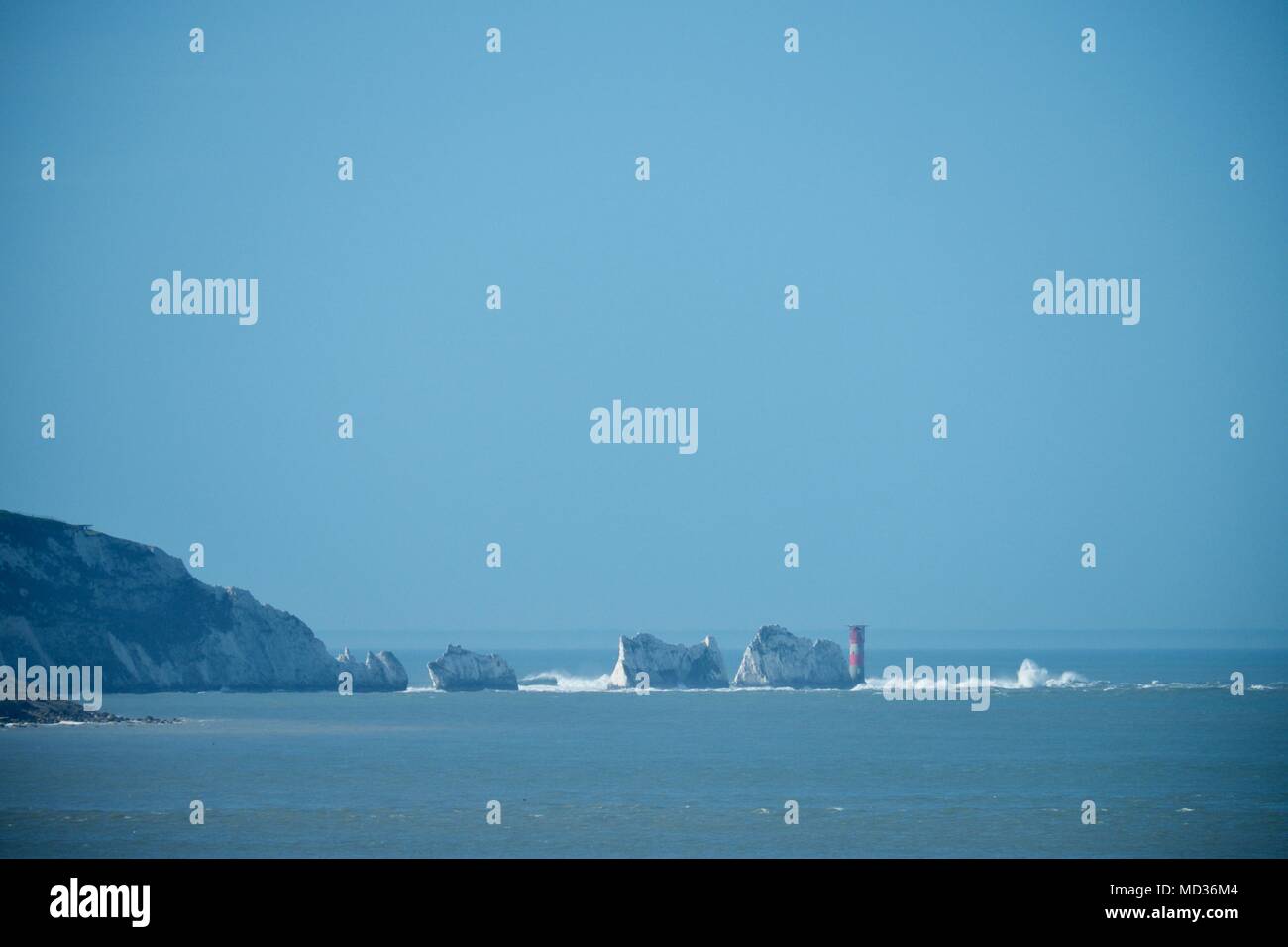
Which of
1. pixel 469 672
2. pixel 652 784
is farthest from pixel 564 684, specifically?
pixel 652 784

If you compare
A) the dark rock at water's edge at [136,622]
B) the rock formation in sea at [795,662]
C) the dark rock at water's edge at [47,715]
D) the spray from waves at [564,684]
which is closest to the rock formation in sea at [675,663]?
the rock formation in sea at [795,662]

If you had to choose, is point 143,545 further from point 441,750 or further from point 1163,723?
point 1163,723

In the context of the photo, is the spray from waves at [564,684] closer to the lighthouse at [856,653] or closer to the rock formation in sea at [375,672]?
the rock formation in sea at [375,672]

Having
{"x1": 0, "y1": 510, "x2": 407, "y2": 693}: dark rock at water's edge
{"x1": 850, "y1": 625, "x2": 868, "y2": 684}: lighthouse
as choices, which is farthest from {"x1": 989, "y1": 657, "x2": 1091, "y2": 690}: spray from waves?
{"x1": 0, "y1": 510, "x2": 407, "y2": 693}: dark rock at water's edge

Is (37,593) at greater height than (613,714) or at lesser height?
greater
